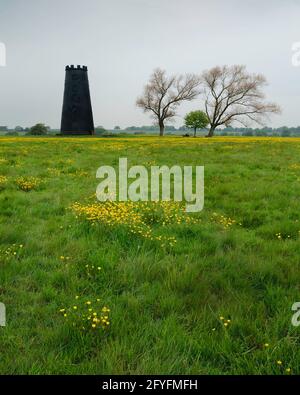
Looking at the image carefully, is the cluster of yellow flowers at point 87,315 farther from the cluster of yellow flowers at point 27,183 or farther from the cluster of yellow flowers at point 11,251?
the cluster of yellow flowers at point 27,183

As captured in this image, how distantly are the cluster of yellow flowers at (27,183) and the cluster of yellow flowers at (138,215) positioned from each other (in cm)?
327

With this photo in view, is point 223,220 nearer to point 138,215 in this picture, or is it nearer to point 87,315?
point 138,215

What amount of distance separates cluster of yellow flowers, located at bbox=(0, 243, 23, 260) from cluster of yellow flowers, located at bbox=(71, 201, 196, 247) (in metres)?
1.72

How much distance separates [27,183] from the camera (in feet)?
40.3

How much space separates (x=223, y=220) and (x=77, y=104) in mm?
62523

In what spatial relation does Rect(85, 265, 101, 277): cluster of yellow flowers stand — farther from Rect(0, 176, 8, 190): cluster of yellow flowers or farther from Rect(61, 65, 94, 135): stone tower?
Rect(61, 65, 94, 135): stone tower

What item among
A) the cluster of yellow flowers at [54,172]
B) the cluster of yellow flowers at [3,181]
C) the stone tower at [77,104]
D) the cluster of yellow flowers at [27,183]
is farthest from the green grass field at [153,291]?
the stone tower at [77,104]

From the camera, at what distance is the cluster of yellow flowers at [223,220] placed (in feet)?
27.0

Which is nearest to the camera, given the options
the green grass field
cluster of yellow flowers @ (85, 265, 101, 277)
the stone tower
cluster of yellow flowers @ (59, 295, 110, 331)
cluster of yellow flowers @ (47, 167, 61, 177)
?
the green grass field

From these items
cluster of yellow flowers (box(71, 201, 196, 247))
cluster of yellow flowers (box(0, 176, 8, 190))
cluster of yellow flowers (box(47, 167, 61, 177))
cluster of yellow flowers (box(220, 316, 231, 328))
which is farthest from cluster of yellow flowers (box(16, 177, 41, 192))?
cluster of yellow flowers (box(220, 316, 231, 328))

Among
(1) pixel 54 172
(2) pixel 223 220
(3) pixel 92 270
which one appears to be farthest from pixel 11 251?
(1) pixel 54 172

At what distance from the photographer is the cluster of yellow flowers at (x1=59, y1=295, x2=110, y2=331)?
406cm
